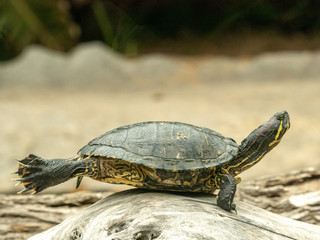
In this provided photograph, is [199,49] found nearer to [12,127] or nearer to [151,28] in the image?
[151,28]

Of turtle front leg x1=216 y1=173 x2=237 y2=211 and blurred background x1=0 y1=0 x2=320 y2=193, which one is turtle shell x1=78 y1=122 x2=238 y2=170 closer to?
turtle front leg x1=216 y1=173 x2=237 y2=211

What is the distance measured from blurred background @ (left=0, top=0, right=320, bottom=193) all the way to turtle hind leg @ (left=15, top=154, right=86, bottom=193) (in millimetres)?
3292

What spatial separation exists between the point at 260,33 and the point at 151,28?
119 inches

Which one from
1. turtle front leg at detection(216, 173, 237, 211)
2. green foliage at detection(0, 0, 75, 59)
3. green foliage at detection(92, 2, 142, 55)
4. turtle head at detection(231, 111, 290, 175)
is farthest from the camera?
green foliage at detection(92, 2, 142, 55)

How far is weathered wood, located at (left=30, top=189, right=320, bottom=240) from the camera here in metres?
2.45

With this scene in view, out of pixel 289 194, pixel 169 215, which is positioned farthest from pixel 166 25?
pixel 169 215

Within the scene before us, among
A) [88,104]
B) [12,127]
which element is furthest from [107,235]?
[88,104]

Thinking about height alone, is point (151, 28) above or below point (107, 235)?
above

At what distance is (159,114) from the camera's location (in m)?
8.20

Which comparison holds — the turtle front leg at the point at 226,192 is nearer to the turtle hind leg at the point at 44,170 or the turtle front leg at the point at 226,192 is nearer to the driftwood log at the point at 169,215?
the driftwood log at the point at 169,215

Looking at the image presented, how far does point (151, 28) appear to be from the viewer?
40.9 ft

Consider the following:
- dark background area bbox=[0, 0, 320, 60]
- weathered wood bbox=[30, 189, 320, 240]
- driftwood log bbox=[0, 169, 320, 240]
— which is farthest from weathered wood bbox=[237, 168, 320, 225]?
dark background area bbox=[0, 0, 320, 60]

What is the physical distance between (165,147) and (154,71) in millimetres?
8015

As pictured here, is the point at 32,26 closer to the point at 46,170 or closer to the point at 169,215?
the point at 46,170
